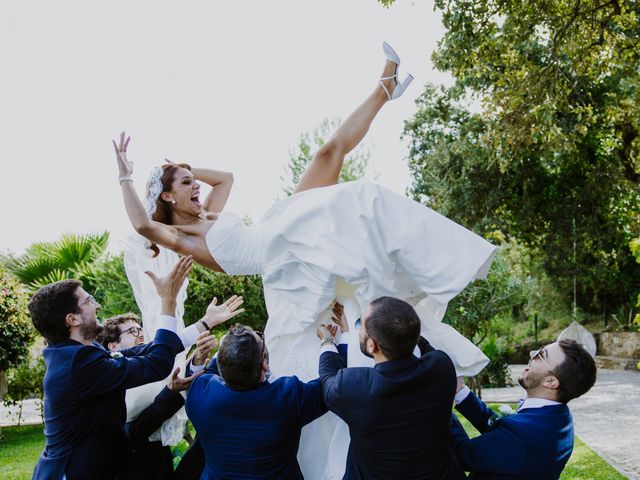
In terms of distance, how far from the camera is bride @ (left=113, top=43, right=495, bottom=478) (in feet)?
9.62

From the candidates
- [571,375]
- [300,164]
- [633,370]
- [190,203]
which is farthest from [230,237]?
[633,370]

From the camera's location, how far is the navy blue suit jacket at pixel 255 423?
103 inches

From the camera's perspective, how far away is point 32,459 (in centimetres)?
913

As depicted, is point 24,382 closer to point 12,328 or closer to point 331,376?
point 12,328

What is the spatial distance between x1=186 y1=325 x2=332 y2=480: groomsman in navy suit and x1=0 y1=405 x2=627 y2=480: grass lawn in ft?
18.2

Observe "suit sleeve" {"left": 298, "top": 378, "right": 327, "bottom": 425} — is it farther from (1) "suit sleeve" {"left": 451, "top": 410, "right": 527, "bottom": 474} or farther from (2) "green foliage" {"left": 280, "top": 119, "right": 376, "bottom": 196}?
(2) "green foliage" {"left": 280, "top": 119, "right": 376, "bottom": 196}

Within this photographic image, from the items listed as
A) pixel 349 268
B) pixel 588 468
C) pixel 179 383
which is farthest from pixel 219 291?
pixel 349 268

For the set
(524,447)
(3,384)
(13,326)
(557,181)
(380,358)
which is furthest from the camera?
(557,181)

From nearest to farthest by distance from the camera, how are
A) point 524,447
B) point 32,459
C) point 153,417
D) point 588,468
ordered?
point 524,447, point 153,417, point 588,468, point 32,459

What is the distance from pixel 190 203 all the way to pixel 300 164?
39.9ft

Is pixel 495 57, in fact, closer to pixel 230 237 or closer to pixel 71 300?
pixel 230 237

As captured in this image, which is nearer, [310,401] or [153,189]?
[310,401]

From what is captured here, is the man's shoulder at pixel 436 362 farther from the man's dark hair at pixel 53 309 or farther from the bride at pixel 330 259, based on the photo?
the man's dark hair at pixel 53 309

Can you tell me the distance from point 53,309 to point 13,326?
28.6 ft
